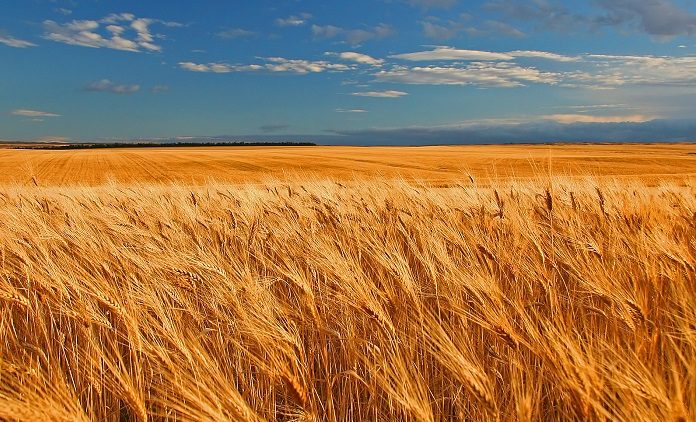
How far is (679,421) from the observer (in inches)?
42.6

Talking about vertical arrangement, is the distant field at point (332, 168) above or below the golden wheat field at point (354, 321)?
below

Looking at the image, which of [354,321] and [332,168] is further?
[332,168]

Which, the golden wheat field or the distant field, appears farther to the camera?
the distant field

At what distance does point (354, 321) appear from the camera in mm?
1963

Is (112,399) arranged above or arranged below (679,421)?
below

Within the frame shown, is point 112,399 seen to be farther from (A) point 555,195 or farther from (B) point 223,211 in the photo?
(A) point 555,195

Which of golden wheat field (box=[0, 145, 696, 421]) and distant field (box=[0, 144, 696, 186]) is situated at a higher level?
golden wheat field (box=[0, 145, 696, 421])

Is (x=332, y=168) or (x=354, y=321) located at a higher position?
(x=354, y=321)

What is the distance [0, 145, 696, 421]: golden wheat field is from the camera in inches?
52.7

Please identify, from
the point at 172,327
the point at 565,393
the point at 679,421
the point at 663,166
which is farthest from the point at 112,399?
the point at 663,166

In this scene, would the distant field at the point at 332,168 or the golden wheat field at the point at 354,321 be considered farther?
the distant field at the point at 332,168

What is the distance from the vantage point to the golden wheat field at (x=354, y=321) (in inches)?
52.7

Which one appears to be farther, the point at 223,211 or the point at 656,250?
the point at 223,211

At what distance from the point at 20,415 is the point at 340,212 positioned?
2593mm
